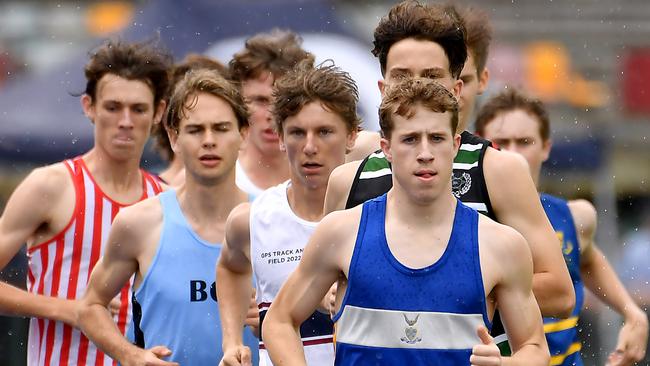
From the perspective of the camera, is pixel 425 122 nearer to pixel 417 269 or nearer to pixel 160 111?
pixel 417 269

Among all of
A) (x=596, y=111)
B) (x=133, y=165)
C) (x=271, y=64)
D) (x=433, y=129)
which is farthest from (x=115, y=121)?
(x=596, y=111)

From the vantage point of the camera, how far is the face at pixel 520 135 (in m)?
8.34

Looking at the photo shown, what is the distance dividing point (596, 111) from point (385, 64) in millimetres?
10354

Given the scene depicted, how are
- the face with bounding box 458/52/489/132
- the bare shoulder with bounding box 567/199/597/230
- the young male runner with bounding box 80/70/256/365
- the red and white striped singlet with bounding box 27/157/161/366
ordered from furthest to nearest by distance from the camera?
the bare shoulder with bounding box 567/199/597/230 → the red and white striped singlet with bounding box 27/157/161/366 → the young male runner with bounding box 80/70/256/365 → the face with bounding box 458/52/489/132

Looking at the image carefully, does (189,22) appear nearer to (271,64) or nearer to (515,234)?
(271,64)

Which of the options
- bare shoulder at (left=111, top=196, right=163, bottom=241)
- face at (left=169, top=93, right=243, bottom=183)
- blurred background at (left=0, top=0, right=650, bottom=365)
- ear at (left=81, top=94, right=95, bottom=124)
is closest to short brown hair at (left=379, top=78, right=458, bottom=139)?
face at (left=169, top=93, right=243, bottom=183)

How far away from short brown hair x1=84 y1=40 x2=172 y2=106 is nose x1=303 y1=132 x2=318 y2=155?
6.30ft

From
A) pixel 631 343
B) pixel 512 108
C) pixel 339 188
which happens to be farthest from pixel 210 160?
pixel 631 343

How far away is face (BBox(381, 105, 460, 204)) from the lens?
206 inches

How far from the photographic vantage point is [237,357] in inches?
241

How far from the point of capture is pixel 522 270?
17.2 ft

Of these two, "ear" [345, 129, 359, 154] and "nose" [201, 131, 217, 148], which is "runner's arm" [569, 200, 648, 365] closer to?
"ear" [345, 129, 359, 154]

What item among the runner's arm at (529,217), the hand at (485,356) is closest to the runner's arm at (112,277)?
the runner's arm at (529,217)

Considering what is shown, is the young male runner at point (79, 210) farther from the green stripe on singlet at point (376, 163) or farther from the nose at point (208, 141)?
the green stripe on singlet at point (376, 163)
